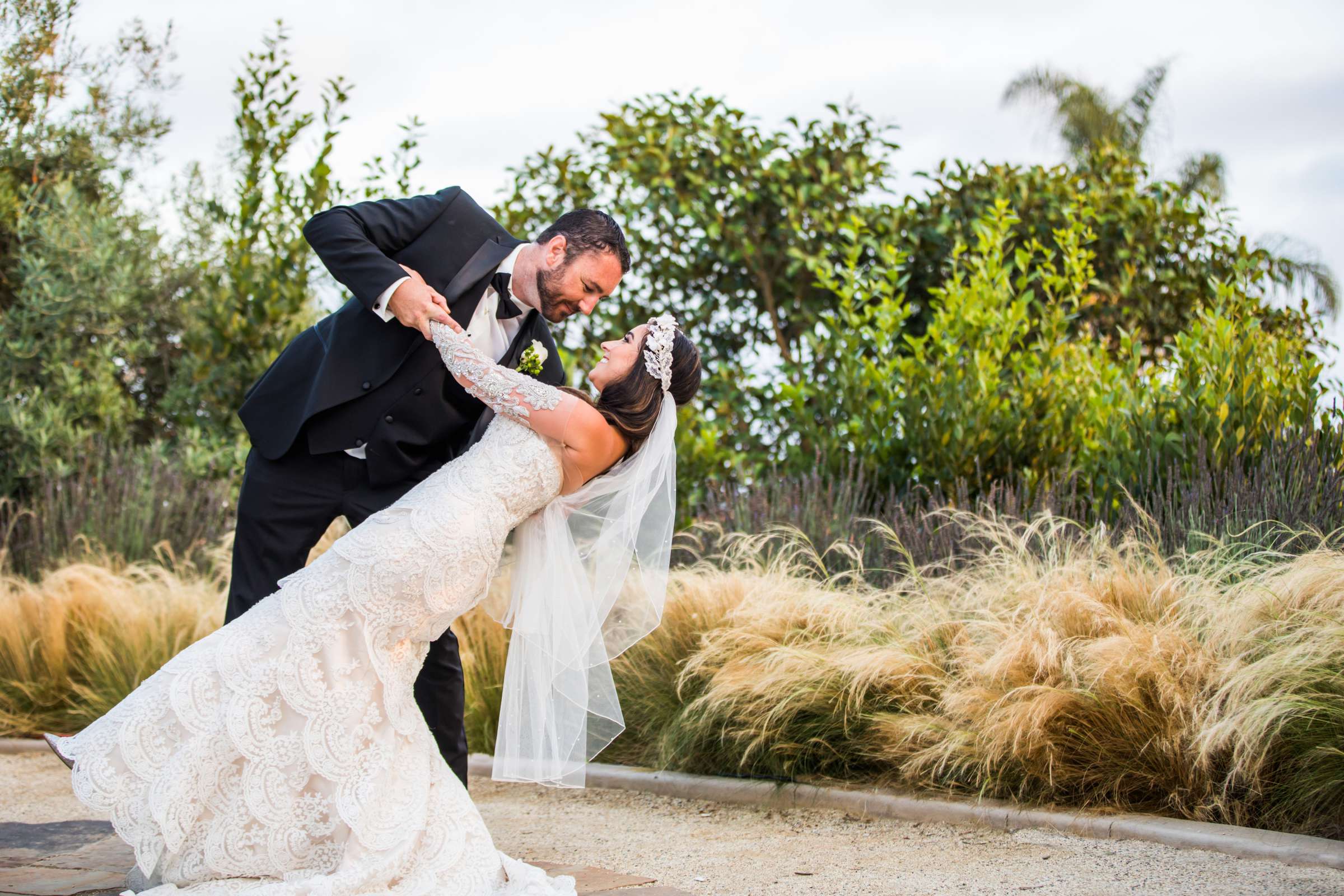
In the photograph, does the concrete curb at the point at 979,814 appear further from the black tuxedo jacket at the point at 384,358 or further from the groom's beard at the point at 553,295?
the groom's beard at the point at 553,295

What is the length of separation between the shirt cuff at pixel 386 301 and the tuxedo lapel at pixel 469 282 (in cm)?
18

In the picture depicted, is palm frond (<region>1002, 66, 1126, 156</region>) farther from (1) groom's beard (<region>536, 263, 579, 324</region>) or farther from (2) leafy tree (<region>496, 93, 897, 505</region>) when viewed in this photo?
(1) groom's beard (<region>536, 263, 579, 324</region>)

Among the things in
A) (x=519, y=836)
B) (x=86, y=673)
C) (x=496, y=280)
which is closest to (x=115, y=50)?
(x=86, y=673)

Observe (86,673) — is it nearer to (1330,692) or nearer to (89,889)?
(89,889)

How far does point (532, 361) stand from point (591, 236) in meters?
0.39

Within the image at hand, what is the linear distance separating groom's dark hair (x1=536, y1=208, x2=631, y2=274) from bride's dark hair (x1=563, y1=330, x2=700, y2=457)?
27cm

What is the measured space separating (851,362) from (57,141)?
592cm

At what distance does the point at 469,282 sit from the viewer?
3434mm

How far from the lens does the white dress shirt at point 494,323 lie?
11.4 ft

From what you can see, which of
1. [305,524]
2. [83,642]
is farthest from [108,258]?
[305,524]

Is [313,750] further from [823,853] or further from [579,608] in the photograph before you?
[823,853]

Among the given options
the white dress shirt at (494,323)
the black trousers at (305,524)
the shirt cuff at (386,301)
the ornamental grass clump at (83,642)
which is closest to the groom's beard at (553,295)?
the white dress shirt at (494,323)

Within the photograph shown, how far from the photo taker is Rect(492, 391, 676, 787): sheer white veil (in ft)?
10.4

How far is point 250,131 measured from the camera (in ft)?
24.6
